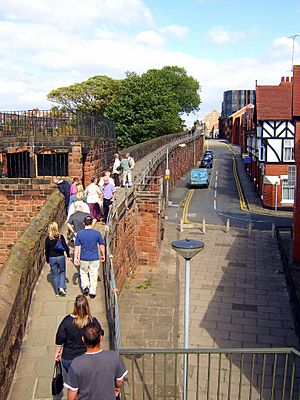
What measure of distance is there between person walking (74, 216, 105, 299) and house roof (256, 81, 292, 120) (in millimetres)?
26230

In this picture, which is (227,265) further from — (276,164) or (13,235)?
(276,164)

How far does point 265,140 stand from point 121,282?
20.6m

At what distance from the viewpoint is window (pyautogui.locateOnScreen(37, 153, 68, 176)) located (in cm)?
1445

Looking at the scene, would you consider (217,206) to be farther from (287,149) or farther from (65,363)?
(65,363)

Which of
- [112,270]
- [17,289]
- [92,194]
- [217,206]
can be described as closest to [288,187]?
[217,206]

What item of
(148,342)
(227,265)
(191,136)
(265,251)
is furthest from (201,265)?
(191,136)

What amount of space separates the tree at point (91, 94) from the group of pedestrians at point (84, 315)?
153 ft

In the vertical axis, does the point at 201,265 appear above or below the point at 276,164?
below

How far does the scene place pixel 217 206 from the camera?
31.8 meters

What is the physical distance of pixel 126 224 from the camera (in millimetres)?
16062

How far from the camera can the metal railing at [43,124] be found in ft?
48.0

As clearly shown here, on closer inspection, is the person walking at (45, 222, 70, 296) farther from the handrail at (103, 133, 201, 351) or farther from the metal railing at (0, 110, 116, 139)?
A: the metal railing at (0, 110, 116, 139)

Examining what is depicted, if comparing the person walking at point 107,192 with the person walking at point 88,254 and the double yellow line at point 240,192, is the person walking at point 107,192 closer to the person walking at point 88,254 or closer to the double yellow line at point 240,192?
the person walking at point 88,254

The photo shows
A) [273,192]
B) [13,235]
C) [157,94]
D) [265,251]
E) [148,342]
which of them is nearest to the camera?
[148,342]
